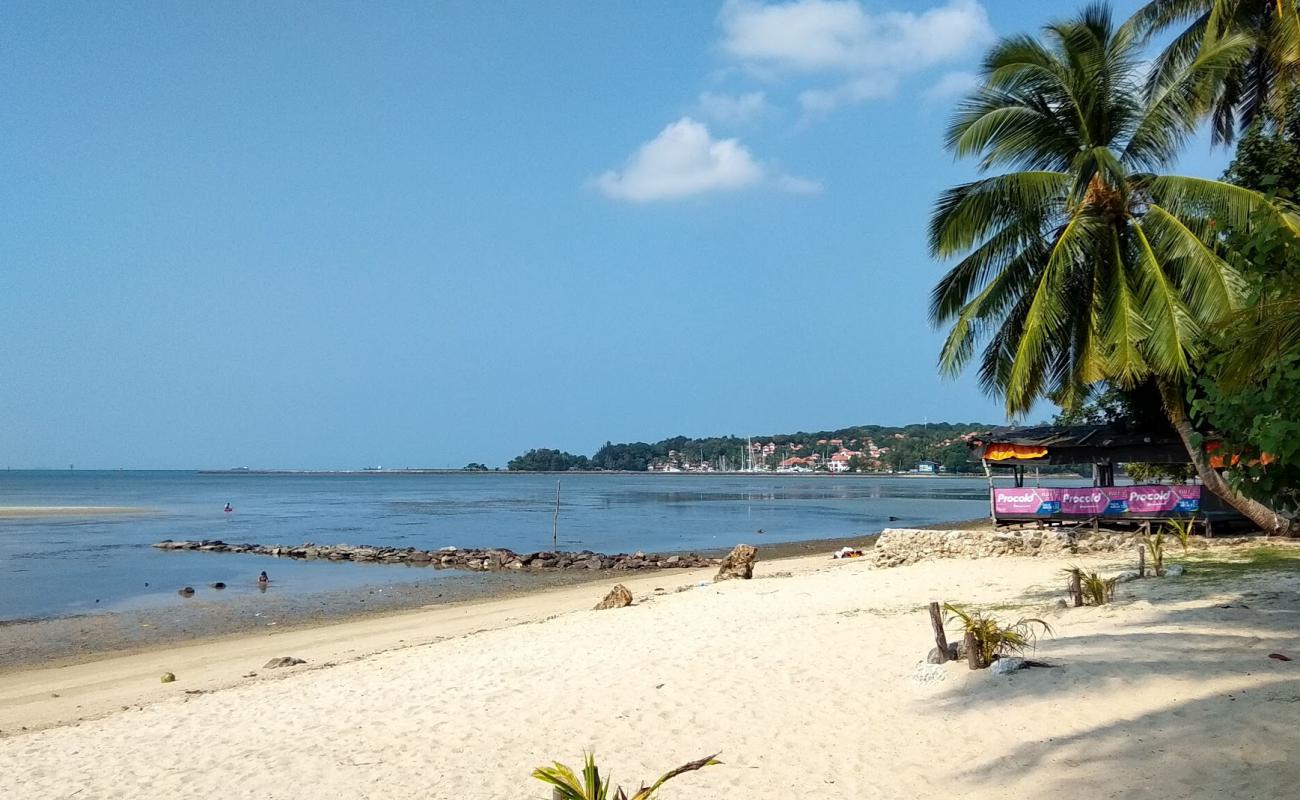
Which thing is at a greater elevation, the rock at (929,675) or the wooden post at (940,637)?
the wooden post at (940,637)

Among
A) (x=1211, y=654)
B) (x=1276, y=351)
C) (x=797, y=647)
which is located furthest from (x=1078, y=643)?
(x=1276, y=351)

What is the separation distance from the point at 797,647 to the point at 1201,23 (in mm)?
13228

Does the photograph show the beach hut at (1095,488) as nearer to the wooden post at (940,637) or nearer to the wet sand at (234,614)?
the wet sand at (234,614)

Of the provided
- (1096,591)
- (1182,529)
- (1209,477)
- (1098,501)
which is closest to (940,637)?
(1096,591)

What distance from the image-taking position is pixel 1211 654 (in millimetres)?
6473

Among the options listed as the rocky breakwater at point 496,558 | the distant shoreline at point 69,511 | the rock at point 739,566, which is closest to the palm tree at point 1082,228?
the rock at point 739,566

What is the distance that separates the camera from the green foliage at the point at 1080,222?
12.3 metres

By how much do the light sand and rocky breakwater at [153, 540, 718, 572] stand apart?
1615 centimetres

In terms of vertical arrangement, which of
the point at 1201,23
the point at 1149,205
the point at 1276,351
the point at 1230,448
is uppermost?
the point at 1201,23

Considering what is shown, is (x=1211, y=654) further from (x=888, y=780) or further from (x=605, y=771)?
(x=605, y=771)

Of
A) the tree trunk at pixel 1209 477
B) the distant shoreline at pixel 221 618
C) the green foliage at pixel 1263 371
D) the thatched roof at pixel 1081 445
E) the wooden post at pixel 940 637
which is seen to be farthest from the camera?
the thatched roof at pixel 1081 445

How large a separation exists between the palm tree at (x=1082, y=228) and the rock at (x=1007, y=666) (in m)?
6.96

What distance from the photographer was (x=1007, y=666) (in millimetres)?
6598

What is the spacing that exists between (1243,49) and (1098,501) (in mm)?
9501
